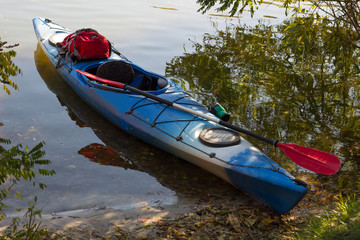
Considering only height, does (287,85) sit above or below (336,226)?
above

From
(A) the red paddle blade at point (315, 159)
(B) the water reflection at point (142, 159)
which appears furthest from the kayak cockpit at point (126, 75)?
(A) the red paddle blade at point (315, 159)

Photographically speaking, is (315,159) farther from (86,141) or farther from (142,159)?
(86,141)

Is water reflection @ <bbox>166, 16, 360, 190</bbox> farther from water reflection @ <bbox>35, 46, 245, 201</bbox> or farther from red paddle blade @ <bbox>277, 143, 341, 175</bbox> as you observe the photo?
water reflection @ <bbox>35, 46, 245, 201</bbox>

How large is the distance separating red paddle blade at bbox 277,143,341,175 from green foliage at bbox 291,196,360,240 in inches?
34.0

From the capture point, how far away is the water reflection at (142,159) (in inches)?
189

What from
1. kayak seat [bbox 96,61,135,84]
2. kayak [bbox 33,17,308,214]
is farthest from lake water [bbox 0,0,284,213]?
kayak seat [bbox 96,61,135,84]

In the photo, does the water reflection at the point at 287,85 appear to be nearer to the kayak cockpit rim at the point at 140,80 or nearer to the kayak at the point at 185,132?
the kayak at the point at 185,132

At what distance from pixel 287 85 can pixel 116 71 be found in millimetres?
3845

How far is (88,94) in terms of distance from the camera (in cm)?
662

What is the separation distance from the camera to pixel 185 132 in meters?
5.25

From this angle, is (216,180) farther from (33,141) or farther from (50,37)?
(50,37)

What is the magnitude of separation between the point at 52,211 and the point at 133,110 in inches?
86.7

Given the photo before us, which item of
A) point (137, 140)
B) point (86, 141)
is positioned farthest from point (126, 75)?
point (86, 141)

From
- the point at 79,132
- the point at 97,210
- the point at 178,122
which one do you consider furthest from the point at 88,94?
the point at 97,210
